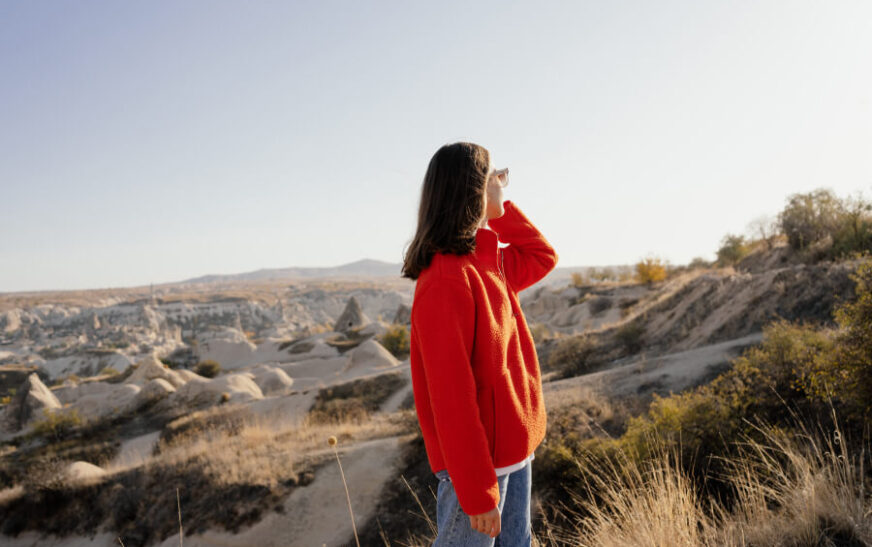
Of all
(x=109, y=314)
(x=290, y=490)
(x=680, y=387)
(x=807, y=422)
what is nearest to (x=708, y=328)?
(x=680, y=387)

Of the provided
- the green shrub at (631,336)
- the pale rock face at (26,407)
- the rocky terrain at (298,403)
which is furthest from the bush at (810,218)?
the pale rock face at (26,407)

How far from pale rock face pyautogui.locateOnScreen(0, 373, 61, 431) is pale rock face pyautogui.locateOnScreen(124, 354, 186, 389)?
306 cm

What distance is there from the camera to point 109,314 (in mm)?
68250

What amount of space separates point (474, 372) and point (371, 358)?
19.4 metres

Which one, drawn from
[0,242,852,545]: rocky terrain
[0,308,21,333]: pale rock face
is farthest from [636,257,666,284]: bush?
[0,308,21,333]: pale rock face

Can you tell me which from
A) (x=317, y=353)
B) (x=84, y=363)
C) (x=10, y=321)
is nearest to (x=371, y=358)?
(x=317, y=353)

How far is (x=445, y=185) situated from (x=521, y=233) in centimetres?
49

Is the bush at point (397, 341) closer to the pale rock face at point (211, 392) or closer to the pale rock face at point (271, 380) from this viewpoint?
the pale rock face at point (271, 380)

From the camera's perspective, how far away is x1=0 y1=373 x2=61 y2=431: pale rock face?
714 inches

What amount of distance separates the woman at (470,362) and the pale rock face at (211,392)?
17.1 m

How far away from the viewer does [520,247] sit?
1886mm

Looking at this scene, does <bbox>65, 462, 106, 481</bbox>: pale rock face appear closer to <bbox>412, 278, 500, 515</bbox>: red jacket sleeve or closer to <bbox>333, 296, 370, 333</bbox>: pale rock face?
<bbox>412, 278, 500, 515</bbox>: red jacket sleeve

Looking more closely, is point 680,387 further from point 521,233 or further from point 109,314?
point 109,314

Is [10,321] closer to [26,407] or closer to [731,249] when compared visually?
[26,407]
